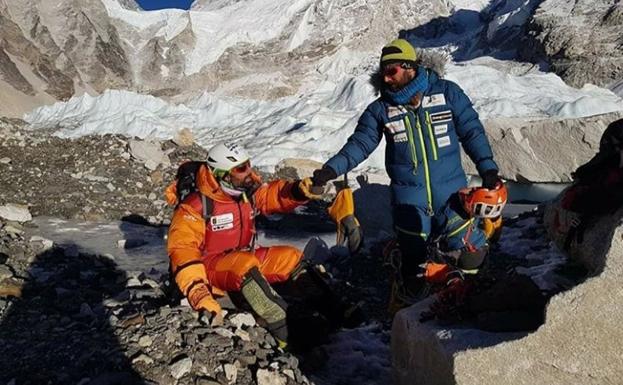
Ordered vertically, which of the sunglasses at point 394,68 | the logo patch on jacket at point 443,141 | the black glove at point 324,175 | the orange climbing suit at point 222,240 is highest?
the sunglasses at point 394,68

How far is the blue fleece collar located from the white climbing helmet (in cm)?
102

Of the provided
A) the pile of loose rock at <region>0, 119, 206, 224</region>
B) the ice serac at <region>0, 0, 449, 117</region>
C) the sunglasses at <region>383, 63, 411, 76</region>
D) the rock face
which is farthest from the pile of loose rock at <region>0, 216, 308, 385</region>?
the ice serac at <region>0, 0, 449, 117</region>

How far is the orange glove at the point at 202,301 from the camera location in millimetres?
3361

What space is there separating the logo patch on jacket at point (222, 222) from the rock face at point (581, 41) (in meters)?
21.9

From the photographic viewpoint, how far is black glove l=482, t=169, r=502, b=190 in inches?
127

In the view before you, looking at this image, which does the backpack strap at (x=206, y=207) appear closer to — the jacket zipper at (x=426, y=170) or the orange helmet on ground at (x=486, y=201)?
the jacket zipper at (x=426, y=170)

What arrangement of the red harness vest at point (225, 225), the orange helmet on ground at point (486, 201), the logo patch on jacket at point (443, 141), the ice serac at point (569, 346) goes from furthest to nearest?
the red harness vest at point (225, 225) < the logo patch on jacket at point (443, 141) < the orange helmet on ground at point (486, 201) < the ice serac at point (569, 346)

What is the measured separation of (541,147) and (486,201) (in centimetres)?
1204

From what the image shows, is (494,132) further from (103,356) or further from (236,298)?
(103,356)

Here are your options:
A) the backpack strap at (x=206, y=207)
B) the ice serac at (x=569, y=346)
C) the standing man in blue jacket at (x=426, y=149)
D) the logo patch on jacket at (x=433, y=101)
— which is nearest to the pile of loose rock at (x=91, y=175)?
the backpack strap at (x=206, y=207)

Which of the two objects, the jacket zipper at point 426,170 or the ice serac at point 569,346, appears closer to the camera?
the ice serac at point 569,346

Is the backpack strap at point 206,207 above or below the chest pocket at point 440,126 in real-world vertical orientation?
below

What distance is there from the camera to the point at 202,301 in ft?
11.0

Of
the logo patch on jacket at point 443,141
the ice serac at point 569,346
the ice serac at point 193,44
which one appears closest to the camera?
the ice serac at point 569,346
